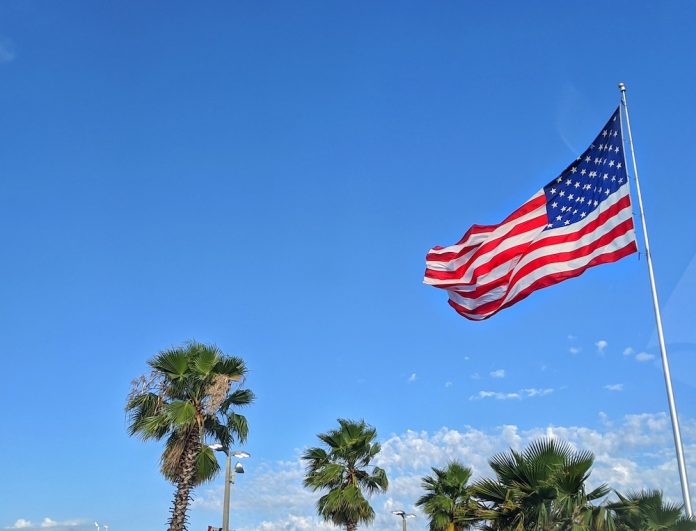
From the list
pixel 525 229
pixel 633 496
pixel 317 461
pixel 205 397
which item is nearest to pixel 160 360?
pixel 205 397

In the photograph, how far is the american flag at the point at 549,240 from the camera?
52.7 ft

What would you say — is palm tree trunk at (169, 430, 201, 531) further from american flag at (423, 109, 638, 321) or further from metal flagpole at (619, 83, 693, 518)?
metal flagpole at (619, 83, 693, 518)

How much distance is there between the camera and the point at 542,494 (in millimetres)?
15445

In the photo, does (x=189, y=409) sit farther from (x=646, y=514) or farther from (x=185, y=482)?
(x=646, y=514)

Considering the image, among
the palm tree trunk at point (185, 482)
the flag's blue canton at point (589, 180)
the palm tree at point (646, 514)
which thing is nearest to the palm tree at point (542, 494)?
the palm tree at point (646, 514)

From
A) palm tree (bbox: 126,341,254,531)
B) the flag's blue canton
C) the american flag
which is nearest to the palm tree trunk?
palm tree (bbox: 126,341,254,531)

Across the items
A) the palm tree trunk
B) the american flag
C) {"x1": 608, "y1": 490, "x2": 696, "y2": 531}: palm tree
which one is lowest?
{"x1": 608, "y1": 490, "x2": 696, "y2": 531}: palm tree

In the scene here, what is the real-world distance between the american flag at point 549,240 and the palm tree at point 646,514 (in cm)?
467

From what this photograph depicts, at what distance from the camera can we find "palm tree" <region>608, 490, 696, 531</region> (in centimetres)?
1520

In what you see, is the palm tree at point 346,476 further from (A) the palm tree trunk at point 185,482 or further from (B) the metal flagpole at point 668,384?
(B) the metal flagpole at point 668,384

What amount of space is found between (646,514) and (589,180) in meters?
Result: 6.99

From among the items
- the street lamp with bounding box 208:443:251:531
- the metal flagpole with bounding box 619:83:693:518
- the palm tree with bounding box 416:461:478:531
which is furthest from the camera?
the palm tree with bounding box 416:461:478:531

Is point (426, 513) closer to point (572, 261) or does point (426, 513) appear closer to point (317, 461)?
point (317, 461)

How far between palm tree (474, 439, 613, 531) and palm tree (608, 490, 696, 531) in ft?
1.54
